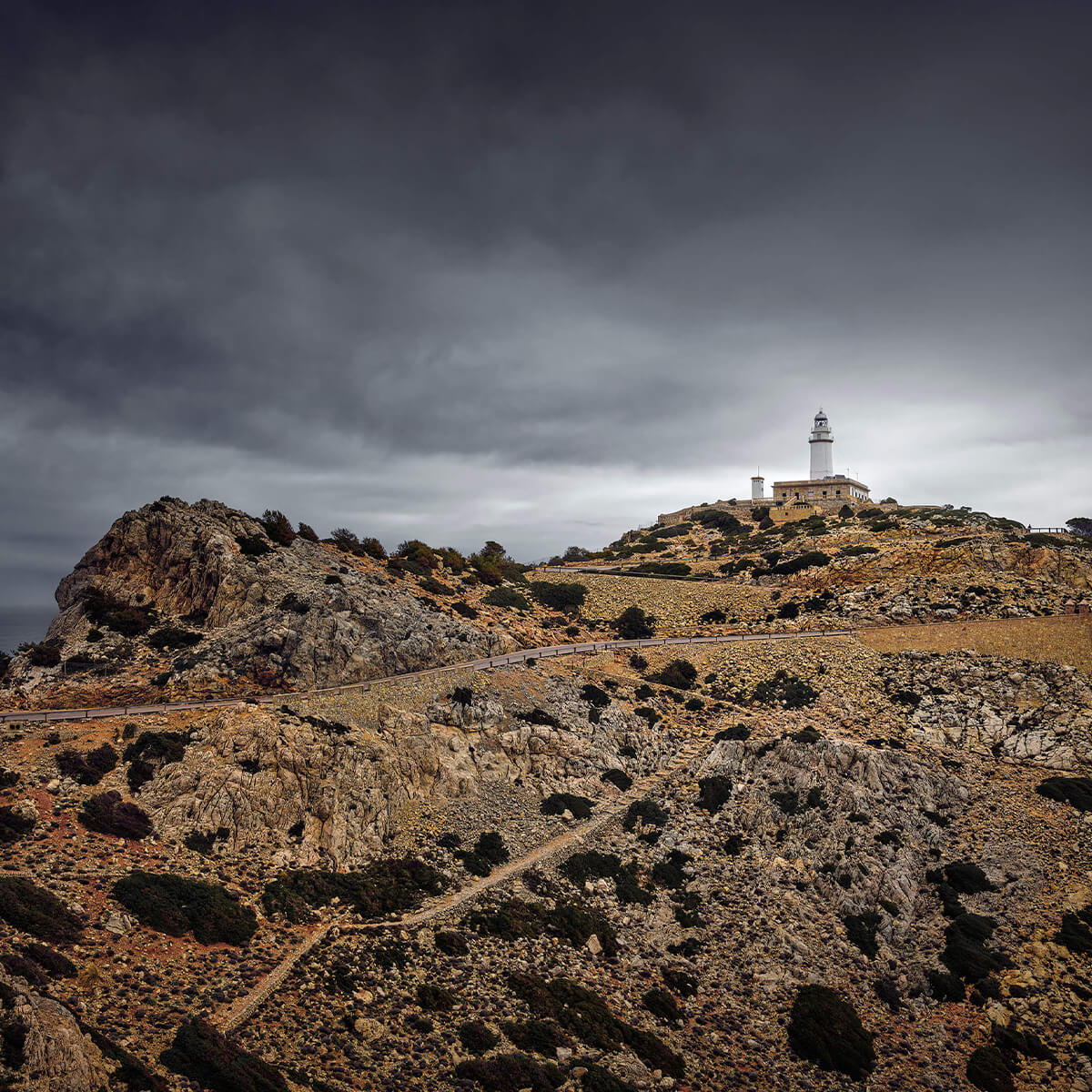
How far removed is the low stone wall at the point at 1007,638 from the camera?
41344 mm

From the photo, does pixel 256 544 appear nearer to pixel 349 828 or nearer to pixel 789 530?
pixel 349 828

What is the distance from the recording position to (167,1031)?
17.0 metres

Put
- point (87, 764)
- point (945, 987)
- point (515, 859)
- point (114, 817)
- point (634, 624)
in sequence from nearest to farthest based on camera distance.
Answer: point (114, 817) < point (945, 987) < point (87, 764) < point (515, 859) < point (634, 624)

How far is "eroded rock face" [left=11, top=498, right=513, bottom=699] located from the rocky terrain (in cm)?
22

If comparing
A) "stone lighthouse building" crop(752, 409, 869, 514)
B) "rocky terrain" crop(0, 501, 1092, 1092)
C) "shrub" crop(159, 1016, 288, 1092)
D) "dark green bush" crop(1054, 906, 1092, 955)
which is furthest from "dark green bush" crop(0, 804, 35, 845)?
"stone lighthouse building" crop(752, 409, 869, 514)

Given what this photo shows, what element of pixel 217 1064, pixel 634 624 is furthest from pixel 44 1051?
pixel 634 624

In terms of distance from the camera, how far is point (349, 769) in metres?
29.6

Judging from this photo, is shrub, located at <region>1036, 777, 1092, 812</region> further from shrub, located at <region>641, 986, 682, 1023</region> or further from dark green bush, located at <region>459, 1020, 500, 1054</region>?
dark green bush, located at <region>459, 1020, 500, 1054</region>

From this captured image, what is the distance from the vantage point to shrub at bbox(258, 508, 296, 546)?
4991 centimetres

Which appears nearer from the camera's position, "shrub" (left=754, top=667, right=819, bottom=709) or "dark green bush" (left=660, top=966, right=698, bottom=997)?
"dark green bush" (left=660, top=966, right=698, bottom=997)

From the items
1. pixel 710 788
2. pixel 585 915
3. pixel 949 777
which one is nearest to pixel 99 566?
A: pixel 585 915

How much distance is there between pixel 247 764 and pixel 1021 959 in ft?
106

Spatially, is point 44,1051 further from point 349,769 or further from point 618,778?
point 618,778

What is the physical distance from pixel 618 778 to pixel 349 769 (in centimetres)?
1449
